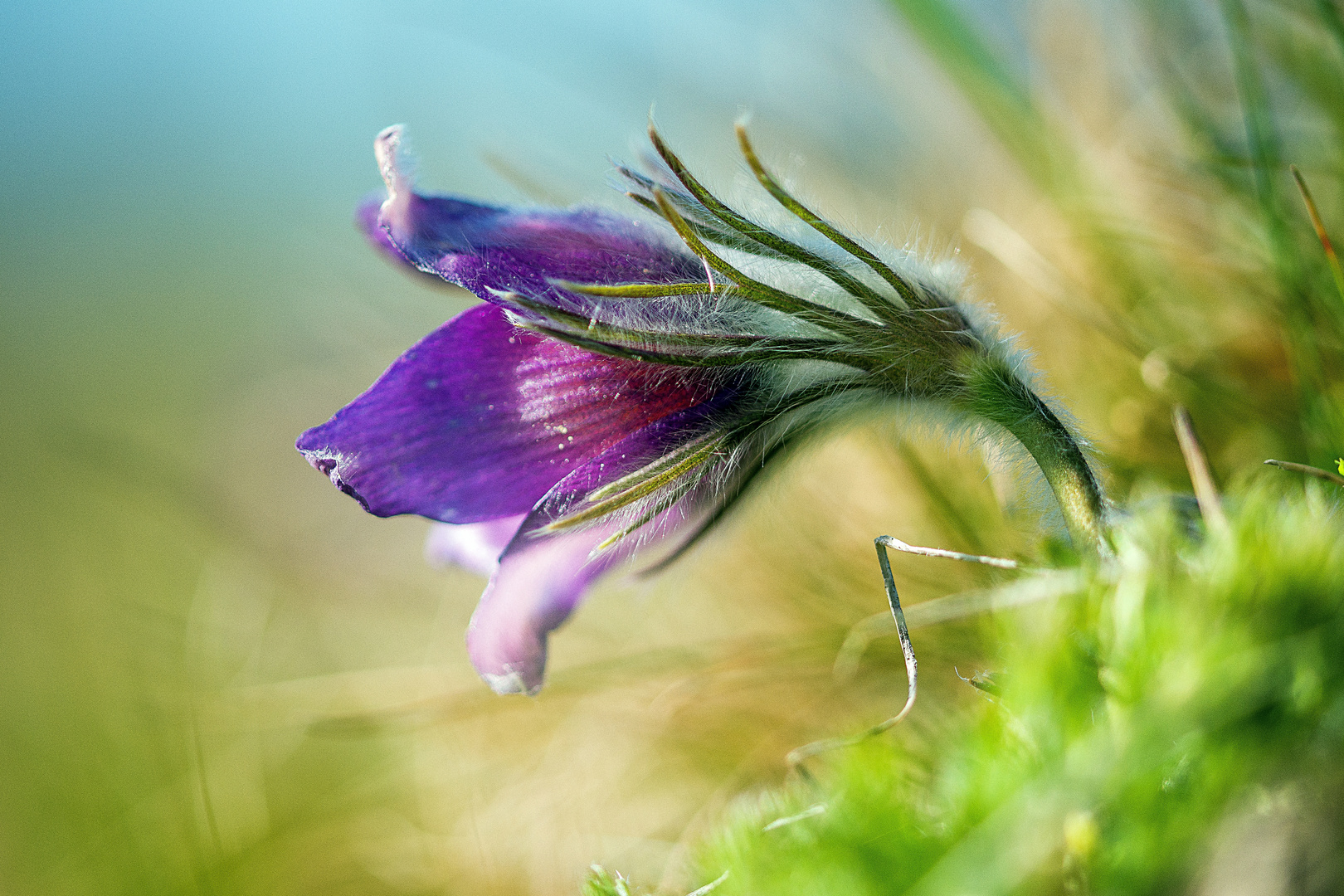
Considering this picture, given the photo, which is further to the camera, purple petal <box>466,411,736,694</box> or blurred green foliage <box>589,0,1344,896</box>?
purple petal <box>466,411,736,694</box>

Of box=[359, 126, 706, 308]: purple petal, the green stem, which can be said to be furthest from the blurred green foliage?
box=[359, 126, 706, 308]: purple petal

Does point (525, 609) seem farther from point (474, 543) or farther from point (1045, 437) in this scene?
point (1045, 437)

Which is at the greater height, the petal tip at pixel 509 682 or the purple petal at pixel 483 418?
the purple petal at pixel 483 418

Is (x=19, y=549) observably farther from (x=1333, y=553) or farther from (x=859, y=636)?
(x=1333, y=553)

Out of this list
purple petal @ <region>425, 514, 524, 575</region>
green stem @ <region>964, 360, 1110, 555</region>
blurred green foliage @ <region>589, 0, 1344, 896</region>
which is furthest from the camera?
purple petal @ <region>425, 514, 524, 575</region>

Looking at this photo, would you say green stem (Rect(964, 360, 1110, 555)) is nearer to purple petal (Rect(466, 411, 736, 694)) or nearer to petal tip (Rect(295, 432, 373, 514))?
purple petal (Rect(466, 411, 736, 694))

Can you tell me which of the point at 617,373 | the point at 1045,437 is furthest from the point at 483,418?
the point at 1045,437

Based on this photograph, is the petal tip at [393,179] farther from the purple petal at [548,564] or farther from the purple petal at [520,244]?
the purple petal at [548,564]

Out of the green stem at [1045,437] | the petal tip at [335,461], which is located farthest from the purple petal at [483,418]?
the green stem at [1045,437]

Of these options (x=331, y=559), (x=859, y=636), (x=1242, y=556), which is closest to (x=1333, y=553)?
(x=1242, y=556)
